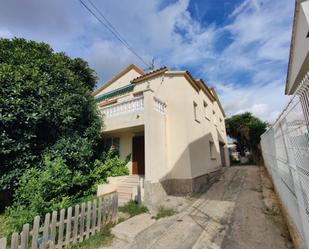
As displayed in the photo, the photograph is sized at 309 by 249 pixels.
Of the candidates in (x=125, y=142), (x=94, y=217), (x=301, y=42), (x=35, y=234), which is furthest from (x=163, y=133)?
(x=35, y=234)

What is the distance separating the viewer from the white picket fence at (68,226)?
3.85 meters

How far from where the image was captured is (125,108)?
32.7 ft

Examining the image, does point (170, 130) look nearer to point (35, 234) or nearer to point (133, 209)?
point (133, 209)

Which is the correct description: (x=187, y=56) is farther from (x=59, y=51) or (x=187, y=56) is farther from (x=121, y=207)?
(x=121, y=207)

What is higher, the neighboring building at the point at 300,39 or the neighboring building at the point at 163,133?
the neighboring building at the point at 300,39

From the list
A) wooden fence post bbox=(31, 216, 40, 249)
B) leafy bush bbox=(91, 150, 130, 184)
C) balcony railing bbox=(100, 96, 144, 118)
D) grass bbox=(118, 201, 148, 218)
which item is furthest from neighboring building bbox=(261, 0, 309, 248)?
leafy bush bbox=(91, 150, 130, 184)

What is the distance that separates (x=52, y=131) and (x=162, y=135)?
18.2 ft

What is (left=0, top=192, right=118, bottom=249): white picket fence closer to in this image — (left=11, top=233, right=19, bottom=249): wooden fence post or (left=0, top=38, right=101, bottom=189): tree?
(left=11, top=233, right=19, bottom=249): wooden fence post

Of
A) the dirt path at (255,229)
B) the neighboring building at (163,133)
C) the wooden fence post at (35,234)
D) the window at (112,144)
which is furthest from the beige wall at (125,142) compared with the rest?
the wooden fence post at (35,234)

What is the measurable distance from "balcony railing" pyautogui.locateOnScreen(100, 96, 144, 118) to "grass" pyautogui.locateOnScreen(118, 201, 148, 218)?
4859mm

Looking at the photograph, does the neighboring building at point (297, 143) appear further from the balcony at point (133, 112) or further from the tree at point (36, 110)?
the tree at point (36, 110)

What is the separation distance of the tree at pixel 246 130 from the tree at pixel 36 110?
83.9ft

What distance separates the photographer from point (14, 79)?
6352 millimetres

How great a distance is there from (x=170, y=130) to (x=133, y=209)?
16.4 ft
